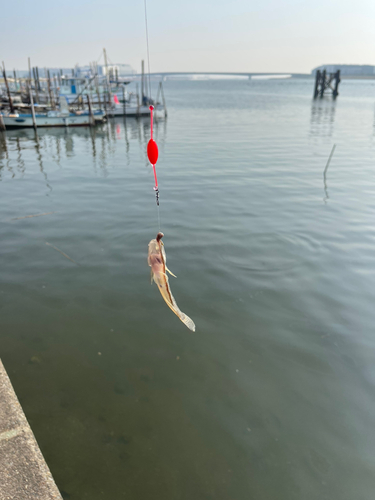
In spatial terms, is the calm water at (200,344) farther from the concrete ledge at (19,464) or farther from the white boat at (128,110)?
the white boat at (128,110)

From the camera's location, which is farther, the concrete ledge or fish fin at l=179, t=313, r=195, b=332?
fish fin at l=179, t=313, r=195, b=332

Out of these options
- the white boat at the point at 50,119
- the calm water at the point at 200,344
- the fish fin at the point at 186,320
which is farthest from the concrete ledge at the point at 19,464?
the white boat at the point at 50,119

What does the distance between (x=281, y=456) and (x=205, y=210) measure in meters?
7.61

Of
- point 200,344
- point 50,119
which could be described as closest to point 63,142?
point 50,119

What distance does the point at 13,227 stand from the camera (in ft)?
30.2

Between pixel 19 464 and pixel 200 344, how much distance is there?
2.89 metres

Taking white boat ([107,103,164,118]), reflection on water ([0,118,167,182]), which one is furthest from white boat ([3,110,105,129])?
white boat ([107,103,164,118])

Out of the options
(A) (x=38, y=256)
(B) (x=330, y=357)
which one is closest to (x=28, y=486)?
(B) (x=330, y=357)

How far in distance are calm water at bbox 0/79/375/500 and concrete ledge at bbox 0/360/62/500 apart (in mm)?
789

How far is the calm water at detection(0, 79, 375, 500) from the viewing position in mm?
3541

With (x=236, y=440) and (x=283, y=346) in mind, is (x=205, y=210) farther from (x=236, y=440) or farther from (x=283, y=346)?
(x=236, y=440)

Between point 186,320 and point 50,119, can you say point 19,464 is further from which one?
point 50,119

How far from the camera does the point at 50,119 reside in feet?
105

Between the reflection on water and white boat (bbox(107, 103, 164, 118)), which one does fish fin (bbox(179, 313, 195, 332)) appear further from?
white boat (bbox(107, 103, 164, 118))
